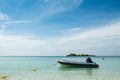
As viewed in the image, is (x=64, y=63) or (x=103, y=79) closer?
(x=103, y=79)

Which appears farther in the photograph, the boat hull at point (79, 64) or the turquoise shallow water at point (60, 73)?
the boat hull at point (79, 64)

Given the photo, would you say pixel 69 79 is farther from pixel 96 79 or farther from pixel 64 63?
pixel 64 63

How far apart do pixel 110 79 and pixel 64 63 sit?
11.5 m

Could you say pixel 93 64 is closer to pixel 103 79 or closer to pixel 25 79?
pixel 103 79

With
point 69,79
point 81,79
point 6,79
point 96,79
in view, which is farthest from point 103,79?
point 6,79

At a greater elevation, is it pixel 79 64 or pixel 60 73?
pixel 79 64

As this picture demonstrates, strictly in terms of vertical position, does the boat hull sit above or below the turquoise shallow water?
above

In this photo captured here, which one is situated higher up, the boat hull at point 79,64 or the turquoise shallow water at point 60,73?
the boat hull at point 79,64

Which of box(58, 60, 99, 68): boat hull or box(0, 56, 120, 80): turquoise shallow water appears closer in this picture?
box(0, 56, 120, 80): turquoise shallow water

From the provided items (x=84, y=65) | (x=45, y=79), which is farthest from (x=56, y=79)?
(x=84, y=65)

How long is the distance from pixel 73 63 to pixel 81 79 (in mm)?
10500

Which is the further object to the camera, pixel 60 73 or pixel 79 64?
pixel 79 64

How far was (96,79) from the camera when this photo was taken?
53.2 ft

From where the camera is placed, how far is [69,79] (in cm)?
1599
